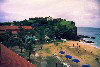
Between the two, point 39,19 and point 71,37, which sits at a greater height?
point 39,19

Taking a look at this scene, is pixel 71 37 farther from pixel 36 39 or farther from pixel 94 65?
pixel 94 65

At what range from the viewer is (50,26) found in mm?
112812

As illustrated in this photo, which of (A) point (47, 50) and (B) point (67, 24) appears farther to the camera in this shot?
(B) point (67, 24)

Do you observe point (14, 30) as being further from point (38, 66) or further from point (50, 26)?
point (38, 66)

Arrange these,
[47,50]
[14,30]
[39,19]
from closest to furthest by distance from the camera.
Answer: [47,50] < [14,30] < [39,19]

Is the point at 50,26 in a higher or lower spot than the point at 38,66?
higher

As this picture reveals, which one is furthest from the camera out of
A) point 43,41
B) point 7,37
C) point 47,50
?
point 43,41

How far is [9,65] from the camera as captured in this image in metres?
8.92

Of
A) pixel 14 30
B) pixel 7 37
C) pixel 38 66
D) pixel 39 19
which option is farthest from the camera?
pixel 39 19

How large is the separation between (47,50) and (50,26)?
49.5 metres

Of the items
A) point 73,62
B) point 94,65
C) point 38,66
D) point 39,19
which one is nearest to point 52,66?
point 38,66

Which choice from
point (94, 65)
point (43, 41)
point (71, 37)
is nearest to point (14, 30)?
point (43, 41)

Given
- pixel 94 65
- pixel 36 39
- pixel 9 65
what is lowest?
pixel 94 65

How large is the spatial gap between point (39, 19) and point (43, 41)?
46.8 meters
